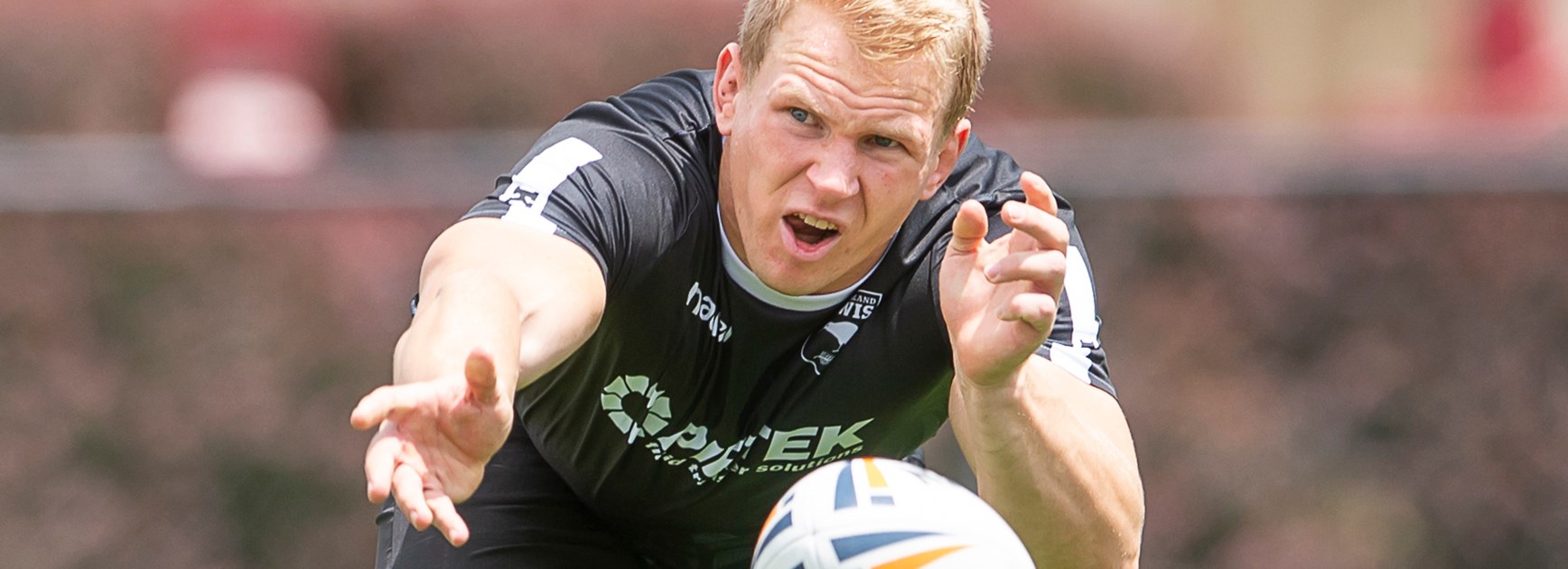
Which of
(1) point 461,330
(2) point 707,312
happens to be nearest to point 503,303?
(1) point 461,330

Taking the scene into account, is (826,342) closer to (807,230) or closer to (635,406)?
(807,230)

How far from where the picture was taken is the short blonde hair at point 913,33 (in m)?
4.39

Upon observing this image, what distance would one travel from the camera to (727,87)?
483 centimetres

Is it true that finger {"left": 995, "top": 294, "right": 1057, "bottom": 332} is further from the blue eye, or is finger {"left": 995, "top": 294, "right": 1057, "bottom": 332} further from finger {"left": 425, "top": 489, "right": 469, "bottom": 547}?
finger {"left": 425, "top": 489, "right": 469, "bottom": 547}

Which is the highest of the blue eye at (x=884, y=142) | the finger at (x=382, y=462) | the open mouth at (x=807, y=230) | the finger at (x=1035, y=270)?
the blue eye at (x=884, y=142)

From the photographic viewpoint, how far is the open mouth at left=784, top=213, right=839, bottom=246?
460 cm

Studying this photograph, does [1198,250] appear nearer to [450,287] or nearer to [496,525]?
[496,525]

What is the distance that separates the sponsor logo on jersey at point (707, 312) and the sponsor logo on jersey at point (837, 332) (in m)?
0.23

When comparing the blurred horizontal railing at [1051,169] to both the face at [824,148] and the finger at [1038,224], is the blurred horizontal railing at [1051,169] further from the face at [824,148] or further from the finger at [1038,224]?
the finger at [1038,224]

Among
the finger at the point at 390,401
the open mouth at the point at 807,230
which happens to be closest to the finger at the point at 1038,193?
the open mouth at the point at 807,230

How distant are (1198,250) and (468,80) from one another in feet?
14.3

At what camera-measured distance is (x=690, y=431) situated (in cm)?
502

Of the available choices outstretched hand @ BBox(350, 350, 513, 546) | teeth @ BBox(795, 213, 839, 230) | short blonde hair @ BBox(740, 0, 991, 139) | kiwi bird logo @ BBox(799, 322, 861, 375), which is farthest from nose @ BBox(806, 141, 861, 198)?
outstretched hand @ BBox(350, 350, 513, 546)

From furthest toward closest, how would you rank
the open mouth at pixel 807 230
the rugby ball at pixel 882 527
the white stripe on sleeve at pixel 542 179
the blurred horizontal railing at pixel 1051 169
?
1. the blurred horizontal railing at pixel 1051 169
2. the open mouth at pixel 807 230
3. the white stripe on sleeve at pixel 542 179
4. the rugby ball at pixel 882 527
